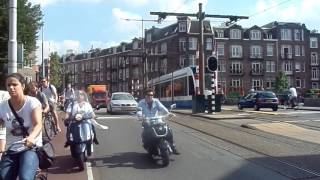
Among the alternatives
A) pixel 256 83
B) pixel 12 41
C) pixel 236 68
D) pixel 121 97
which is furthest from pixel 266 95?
pixel 256 83

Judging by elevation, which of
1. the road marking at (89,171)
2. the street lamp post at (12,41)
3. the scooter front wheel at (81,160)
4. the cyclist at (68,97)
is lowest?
the road marking at (89,171)

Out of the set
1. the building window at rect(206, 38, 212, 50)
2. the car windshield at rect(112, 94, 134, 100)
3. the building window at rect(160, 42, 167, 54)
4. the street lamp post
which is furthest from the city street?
the building window at rect(160, 42, 167, 54)

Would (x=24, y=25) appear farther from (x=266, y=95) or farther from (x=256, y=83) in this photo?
(x=256, y=83)

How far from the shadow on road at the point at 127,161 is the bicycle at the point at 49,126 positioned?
326cm

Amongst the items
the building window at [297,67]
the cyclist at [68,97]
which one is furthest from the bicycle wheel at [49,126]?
the building window at [297,67]

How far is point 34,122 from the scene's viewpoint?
227 inches

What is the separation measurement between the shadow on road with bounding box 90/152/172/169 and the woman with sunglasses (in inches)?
201

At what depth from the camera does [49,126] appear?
15336mm

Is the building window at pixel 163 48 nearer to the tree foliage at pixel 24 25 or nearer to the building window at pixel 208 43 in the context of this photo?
the building window at pixel 208 43

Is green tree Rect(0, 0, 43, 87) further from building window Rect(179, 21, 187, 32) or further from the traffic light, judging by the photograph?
building window Rect(179, 21, 187, 32)

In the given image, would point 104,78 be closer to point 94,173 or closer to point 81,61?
point 81,61

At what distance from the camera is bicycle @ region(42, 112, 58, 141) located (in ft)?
49.2

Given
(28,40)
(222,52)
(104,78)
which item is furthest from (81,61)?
(28,40)

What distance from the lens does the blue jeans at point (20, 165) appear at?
18.5 feet
